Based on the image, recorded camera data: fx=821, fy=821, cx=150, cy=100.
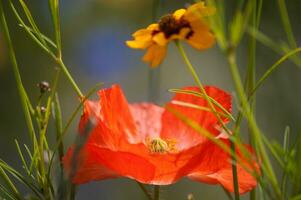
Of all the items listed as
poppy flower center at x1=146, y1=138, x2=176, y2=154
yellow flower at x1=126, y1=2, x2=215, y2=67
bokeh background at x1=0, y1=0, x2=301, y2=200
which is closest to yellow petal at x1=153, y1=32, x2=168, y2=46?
yellow flower at x1=126, y1=2, x2=215, y2=67

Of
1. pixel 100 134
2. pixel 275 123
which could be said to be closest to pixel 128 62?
pixel 275 123

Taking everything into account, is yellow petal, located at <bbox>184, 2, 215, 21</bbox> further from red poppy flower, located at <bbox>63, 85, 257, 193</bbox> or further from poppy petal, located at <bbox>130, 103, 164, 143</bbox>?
poppy petal, located at <bbox>130, 103, 164, 143</bbox>

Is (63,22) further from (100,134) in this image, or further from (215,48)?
(100,134)

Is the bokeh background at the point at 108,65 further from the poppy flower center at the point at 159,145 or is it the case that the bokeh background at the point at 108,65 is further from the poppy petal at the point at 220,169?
the poppy petal at the point at 220,169

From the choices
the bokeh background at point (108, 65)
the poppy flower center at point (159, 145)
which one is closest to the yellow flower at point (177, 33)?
the poppy flower center at point (159, 145)

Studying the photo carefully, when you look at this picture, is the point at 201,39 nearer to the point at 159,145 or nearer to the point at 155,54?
the point at 155,54

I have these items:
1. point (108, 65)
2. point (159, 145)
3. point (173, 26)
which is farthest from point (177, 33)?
point (108, 65)

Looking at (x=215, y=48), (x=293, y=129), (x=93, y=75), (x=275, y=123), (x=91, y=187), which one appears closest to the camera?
(x=293, y=129)
